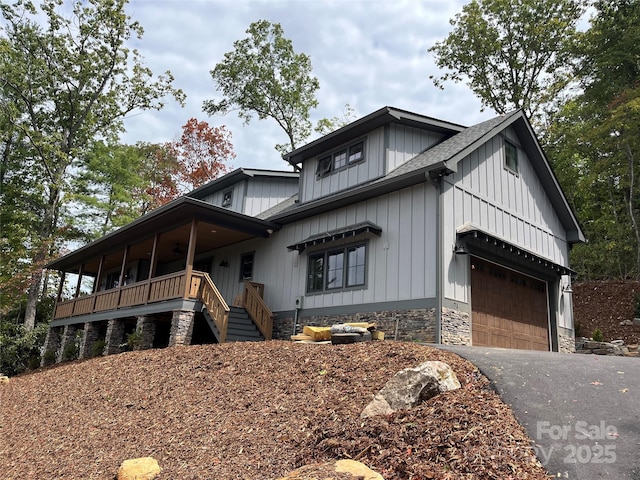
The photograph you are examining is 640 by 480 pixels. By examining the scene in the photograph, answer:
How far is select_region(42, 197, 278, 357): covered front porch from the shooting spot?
12.9 meters

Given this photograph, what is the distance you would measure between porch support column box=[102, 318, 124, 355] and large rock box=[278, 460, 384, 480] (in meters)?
12.2

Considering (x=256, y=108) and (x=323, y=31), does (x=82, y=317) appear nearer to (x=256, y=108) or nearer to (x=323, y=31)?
(x=323, y=31)

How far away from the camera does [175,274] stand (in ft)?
44.1

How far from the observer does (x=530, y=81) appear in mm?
26375

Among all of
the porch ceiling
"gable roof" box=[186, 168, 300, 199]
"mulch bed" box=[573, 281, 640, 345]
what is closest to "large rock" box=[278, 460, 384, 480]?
the porch ceiling

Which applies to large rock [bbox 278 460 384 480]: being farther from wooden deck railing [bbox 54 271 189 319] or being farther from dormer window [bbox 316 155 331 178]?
dormer window [bbox 316 155 331 178]

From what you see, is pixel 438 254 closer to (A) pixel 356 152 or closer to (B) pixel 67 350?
(A) pixel 356 152

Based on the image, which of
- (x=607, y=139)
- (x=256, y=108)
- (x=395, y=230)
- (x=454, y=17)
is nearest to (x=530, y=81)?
(x=454, y=17)

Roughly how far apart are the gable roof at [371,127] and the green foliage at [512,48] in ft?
46.4

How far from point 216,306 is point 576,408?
9097mm

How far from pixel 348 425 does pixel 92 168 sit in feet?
82.6

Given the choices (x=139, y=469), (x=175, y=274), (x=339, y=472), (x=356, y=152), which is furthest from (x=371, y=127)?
(x=339, y=472)

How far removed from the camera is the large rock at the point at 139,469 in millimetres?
5562

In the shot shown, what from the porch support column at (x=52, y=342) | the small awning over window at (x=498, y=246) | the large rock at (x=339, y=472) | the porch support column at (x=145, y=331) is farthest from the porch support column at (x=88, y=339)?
the large rock at (x=339, y=472)
